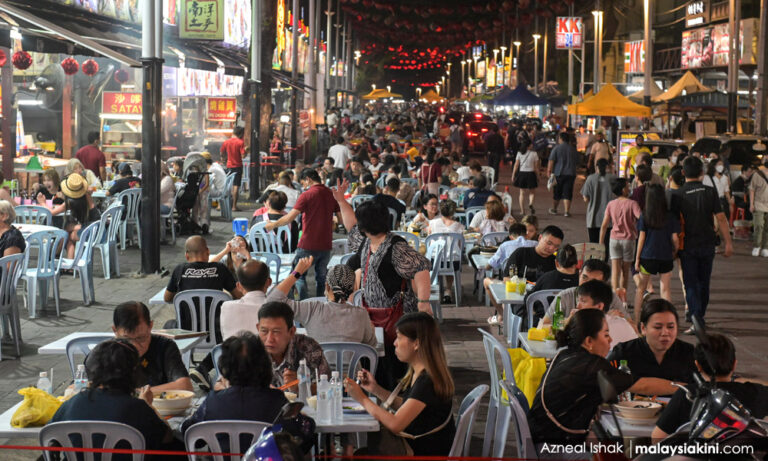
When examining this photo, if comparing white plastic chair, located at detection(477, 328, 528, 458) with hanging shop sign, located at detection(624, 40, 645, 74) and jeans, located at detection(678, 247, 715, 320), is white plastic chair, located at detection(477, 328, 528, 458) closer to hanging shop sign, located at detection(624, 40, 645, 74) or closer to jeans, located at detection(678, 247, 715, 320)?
jeans, located at detection(678, 247, 715, 320)

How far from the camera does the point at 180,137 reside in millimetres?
28812

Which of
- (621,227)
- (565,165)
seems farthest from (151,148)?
(565,165)

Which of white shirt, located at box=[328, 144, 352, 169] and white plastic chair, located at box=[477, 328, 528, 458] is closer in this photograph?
white plastic chair, located at box=[477, 328, 528, 458]

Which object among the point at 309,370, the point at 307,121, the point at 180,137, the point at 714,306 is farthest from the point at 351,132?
the point at 309,370

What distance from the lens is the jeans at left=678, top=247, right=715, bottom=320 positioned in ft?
37.9

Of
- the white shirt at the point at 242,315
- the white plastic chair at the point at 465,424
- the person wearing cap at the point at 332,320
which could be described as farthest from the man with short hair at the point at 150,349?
the white plastic chair at the point at 465,424

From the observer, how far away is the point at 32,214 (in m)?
14.7

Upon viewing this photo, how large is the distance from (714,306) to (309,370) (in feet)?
28.2

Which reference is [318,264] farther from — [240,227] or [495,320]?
[495,320]

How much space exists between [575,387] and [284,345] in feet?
6.08

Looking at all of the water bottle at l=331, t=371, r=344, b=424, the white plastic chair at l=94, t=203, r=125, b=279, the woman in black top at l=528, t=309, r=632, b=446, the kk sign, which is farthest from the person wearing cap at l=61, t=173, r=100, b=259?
the kk sign

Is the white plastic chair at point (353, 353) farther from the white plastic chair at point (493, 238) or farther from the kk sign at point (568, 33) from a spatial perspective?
the kk sign at point (568, 33)

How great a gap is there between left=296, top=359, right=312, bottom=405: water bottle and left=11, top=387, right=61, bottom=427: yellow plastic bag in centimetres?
141

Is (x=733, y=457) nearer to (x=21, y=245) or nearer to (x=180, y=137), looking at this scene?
(x=21, y=245)
